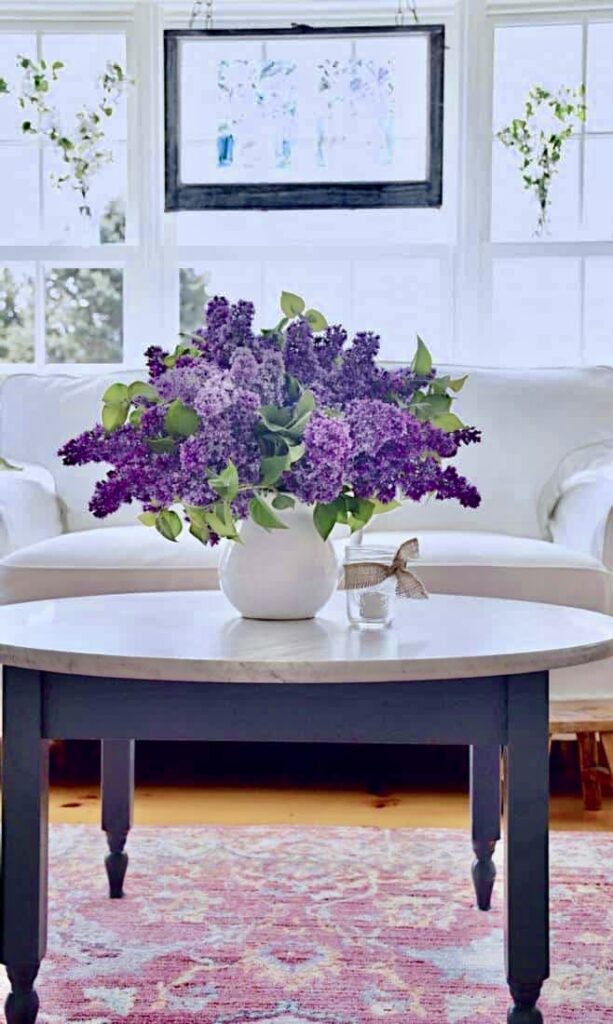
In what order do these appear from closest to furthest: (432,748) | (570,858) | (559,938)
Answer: (559,938), (570,858), (432,748)

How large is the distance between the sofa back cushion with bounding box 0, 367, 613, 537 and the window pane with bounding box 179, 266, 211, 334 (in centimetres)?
58

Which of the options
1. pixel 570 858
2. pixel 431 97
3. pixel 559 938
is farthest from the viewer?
pixel 431 97

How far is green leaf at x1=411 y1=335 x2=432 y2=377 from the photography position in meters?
1.61

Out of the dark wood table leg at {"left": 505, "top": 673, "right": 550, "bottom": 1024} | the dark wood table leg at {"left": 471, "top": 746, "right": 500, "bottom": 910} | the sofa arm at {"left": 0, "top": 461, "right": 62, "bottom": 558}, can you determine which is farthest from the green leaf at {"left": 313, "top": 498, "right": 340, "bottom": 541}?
the sofa arm at {"left": 0, "top": 461, "right": 62, "bottom": 558}

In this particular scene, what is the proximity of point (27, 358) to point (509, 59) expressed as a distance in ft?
6.06

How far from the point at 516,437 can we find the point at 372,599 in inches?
71.0

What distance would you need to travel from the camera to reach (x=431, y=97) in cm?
383

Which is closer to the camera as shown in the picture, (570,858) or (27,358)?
(570,858)

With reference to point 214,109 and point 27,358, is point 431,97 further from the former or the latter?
point 27,358

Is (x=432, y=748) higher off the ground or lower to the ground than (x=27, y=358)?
lower

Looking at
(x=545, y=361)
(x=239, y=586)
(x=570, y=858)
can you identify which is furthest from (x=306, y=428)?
(x=545, y=361)

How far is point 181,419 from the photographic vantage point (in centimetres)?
152

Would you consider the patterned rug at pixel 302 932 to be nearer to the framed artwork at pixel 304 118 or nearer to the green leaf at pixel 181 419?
the green leaf at pixel 181 419

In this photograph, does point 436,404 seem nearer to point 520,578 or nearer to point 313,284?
point 520,578
